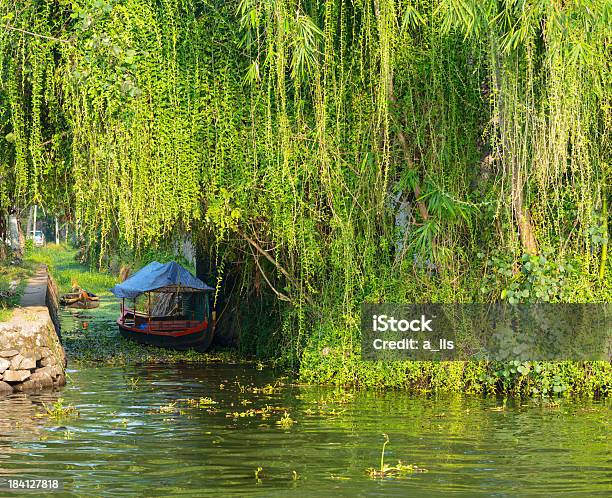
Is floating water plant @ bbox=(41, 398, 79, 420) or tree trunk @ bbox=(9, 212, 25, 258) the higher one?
tree trunk @ bbox=(9, 212, 25, 258)

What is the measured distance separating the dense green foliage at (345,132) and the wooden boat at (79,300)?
23.9m

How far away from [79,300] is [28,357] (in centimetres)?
2395

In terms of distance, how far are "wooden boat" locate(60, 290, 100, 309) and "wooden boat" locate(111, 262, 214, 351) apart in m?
10.3

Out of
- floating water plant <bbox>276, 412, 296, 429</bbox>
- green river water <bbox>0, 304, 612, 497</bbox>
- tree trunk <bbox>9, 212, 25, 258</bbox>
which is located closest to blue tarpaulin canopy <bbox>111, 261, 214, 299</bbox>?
green river water <bbox>0, 304, 612, 497</bbox>

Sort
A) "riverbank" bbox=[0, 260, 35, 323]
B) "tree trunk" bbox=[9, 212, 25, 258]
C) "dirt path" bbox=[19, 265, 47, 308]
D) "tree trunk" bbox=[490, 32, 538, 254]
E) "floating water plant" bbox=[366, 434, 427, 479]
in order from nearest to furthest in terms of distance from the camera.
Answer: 1. "floating water plant" bbox=[366, 434, 427, 479]
2. "tree trunk" bbox=[490, 32, 538, 254]
3. "riverbank" bbox=[0, 260, 35, 323]
4. "dirt path" bbox=[19, 265, 47, 308]
5. "tree trunk" bbox=[9, 212, 25, 258]

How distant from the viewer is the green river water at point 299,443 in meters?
9.95

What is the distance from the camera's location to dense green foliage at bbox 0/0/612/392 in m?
13.5

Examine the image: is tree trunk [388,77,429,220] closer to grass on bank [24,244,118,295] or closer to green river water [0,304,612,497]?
green river water [0,304,612,497]

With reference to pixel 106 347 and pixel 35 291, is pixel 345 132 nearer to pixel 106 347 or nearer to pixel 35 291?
pixel 106 347

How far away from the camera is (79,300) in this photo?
40.0m

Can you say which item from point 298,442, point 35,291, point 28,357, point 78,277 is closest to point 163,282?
point 35,291

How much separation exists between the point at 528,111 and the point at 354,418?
430 cm

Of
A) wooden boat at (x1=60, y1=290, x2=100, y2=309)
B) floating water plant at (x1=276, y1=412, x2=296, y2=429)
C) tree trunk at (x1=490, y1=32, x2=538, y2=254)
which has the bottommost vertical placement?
floating water plant at (x1=276, y1=412, x2=296, y2=429)

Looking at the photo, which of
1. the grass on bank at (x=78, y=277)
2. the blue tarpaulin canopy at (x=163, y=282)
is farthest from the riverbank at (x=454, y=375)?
the grass on bank at (x=78, y=277)
